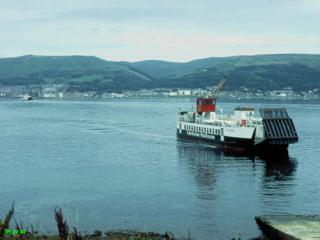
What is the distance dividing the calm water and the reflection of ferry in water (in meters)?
3.29

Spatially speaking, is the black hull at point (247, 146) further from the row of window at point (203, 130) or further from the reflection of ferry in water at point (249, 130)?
the row of window at point (203, 130)

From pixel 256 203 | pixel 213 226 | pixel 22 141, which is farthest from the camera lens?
pixel 22 141

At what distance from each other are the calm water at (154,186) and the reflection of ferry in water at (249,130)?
10.8ft

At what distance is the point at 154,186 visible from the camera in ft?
204

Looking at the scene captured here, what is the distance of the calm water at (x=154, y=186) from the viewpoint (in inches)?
1812

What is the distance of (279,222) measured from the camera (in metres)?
40.6

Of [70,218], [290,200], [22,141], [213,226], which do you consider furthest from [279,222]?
[22,141]

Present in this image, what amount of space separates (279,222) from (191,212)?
10449 millimetres

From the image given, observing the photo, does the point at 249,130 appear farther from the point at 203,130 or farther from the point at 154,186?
the point at 154,186

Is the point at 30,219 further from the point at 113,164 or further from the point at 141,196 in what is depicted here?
the point at 113,164

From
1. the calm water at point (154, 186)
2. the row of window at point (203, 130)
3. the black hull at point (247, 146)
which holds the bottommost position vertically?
the calm water at point (154, 186)

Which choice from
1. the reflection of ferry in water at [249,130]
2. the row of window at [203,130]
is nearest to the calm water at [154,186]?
the reflection of ferry in water at [249,130]

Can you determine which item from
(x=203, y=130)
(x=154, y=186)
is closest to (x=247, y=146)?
(x=203, y=130)

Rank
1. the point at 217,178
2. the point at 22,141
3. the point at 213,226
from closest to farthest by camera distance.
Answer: the point at 213,226
the point at 217,178
the point at 22,141
